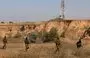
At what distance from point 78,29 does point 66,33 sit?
8.67 feet

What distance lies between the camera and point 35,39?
60.8 m

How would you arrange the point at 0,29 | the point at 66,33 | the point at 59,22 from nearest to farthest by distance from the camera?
the point at 66,33 → the point at 59,22 → the point at 0,29

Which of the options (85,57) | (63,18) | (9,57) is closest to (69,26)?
(63,18)

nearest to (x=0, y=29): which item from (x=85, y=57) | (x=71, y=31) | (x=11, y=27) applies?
(x=11, y=27)

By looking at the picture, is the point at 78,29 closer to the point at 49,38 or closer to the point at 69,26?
the point at 69,26

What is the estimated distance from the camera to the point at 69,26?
74.6 metres

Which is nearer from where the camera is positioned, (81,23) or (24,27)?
(81,23)

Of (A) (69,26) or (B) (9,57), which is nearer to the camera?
(B) (9,57)

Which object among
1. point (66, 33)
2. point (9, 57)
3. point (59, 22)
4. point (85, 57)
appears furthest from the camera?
point (59, 22)

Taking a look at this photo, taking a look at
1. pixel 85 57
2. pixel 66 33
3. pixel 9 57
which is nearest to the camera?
pixel 9 57

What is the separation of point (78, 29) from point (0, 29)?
21414 mm

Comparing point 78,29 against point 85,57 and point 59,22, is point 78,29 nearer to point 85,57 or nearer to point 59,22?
point 59,22

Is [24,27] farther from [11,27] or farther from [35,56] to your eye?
[35,56]

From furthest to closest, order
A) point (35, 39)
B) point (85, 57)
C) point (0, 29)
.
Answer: point (0, 29)
point (35, 39)
point (85, 57)
